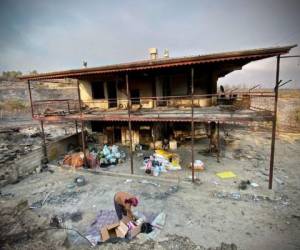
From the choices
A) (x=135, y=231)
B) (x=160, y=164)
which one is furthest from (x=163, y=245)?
(x=160, y=164)

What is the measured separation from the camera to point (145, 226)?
20.0 ft

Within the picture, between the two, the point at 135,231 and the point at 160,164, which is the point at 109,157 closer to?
the point at 160,164

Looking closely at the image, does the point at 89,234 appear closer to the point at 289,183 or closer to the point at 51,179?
the point at 51,179

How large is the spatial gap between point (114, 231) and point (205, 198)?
13.1 ft

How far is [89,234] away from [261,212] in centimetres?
606

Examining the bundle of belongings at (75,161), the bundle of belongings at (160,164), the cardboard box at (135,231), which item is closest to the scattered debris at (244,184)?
the bundle of belongings at (160,164)

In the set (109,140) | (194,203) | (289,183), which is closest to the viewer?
(194,203)

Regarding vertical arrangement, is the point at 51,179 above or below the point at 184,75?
below

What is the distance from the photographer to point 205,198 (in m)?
7.91

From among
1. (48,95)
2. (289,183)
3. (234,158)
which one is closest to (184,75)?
(234,158)

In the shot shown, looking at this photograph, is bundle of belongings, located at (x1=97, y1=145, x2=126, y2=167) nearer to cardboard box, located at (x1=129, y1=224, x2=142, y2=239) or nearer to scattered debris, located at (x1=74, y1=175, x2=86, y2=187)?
scattered debris, located at (x1=74, y1=175, x2=86, y2=187)

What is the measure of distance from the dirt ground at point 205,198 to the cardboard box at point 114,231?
1.47 ft

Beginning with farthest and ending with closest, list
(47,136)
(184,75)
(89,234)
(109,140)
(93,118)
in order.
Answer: (47,136) → (109,140) → (184,75) → (93,118) → (89,234)

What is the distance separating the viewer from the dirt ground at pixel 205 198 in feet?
19.4
